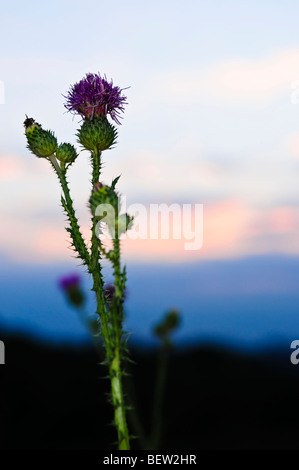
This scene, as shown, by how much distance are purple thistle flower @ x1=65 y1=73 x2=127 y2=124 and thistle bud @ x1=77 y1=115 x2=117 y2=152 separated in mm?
157

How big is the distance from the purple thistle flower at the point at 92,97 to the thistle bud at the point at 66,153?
48 cm

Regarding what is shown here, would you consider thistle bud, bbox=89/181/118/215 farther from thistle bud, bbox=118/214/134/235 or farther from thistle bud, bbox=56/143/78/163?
thistle bud, bbox=56/143/78/163

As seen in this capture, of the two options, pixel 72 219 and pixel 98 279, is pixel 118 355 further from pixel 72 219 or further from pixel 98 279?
pixel 72 219

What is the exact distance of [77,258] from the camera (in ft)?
15.7

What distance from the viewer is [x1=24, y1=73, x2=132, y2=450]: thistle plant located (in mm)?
4059

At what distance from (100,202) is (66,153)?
1109 mm

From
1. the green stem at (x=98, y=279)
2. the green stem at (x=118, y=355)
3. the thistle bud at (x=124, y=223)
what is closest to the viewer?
the green stem at (x=118, y=355)

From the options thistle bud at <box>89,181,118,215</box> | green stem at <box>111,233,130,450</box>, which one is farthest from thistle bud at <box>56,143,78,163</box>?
green stem at <box>111,233,130,450</box>

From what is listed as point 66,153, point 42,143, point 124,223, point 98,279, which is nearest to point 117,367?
point 98,279

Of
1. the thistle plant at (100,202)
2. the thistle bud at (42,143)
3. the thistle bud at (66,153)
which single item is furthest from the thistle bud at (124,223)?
the thistle bud at (42,143)

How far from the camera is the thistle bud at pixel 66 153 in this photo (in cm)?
530

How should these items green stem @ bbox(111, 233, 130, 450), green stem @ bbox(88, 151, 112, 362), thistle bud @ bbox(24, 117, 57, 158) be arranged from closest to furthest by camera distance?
green stem @ bbox(111, 233, 130, 450) < green stem @ bbox(88, 151, 112, 362) < thistle bud @ bbox(24, 117, 57, 158)

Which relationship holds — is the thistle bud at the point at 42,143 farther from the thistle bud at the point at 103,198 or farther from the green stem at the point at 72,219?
the thistle bud at the point at 103,198
